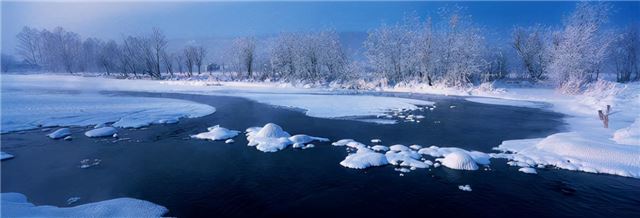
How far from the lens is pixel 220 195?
8961 millimetres

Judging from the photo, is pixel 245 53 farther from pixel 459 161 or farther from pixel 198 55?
pixel 459 161

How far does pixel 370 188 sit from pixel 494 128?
10802mm

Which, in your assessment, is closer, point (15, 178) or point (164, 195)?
point (164, 195)

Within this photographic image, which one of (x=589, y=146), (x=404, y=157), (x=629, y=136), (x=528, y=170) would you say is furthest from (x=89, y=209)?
(x=629, y=136)

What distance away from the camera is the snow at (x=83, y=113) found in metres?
17.6

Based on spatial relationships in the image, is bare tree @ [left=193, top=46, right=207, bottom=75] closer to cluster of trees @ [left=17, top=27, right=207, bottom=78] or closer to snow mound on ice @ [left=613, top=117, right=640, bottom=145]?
cluster of trees @ [left=17, top=27, right=207, bottom=78]

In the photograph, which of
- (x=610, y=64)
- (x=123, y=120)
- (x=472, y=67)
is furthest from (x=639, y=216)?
(x=610, y=64)

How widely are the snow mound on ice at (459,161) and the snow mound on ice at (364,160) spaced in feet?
6.25

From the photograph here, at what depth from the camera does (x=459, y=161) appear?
11117mm

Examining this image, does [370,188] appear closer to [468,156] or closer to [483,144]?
[468,156]

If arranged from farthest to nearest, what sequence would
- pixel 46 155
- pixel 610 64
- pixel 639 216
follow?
pixel 610 64
pixel 46 155
pixel 639 216

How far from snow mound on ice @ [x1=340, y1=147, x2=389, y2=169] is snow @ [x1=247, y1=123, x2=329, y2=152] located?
99.8 inches

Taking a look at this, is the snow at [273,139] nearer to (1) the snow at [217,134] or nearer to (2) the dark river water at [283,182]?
(2) the dark river water at [283,182]

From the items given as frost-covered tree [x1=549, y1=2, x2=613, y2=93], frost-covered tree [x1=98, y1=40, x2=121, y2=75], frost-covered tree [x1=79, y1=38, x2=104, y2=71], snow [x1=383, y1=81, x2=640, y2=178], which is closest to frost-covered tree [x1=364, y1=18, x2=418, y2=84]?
frost-covered tree [x1=549, y1=2, x2=613, y2=93]
